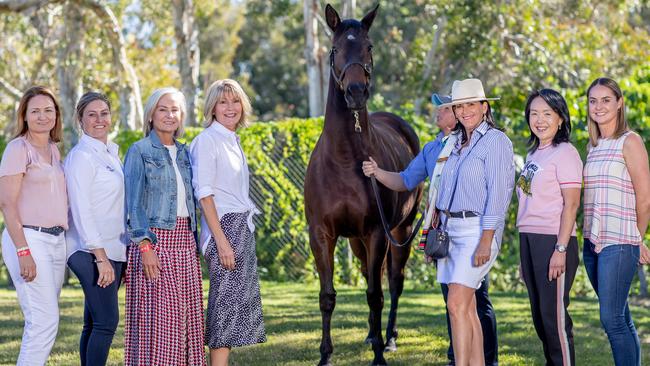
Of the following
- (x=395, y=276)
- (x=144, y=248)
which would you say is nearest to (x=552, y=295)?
(x=144, y=248)

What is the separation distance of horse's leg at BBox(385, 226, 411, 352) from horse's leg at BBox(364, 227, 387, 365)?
519 mm

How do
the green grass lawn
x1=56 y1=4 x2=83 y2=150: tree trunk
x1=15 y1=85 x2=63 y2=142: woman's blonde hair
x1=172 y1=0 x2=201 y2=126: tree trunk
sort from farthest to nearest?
1. x1=172 y1=0 x2=201 y2=126: tree trunk
2. x1=56 y1=4 x2=83 y2=150: tree trunk
3. the green grass lawn
4. x1=15 y1=85 x2=63 y2=142: woman's blonde hair

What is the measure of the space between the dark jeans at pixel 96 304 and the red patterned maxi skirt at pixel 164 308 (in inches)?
4.6

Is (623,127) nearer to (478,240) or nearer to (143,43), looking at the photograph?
(478,240)

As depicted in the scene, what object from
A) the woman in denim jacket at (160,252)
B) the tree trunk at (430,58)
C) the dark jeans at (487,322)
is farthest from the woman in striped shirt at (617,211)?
the tree trunk at (430,58)

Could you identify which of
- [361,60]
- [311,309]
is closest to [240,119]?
[361,60]

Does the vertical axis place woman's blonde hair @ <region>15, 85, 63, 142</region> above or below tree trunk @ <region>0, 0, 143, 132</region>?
below

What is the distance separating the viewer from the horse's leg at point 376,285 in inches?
259

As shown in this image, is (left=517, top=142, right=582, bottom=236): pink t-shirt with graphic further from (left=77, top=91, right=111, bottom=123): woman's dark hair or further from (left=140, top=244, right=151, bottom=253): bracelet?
(left=77, top=91, right=111, bottom=123): woman's dark hair

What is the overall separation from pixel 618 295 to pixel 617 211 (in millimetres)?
473

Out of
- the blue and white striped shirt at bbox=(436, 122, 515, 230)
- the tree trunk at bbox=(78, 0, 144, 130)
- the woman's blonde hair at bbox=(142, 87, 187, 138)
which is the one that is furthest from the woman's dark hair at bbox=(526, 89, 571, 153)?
the tree trunk at bbox=(78, 0, 144, 130)

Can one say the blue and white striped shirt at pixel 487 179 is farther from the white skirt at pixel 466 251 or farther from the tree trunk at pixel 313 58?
the tree trunk at pixel 313 58

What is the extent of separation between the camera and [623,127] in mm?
5039

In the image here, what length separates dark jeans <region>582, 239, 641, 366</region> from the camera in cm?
493
